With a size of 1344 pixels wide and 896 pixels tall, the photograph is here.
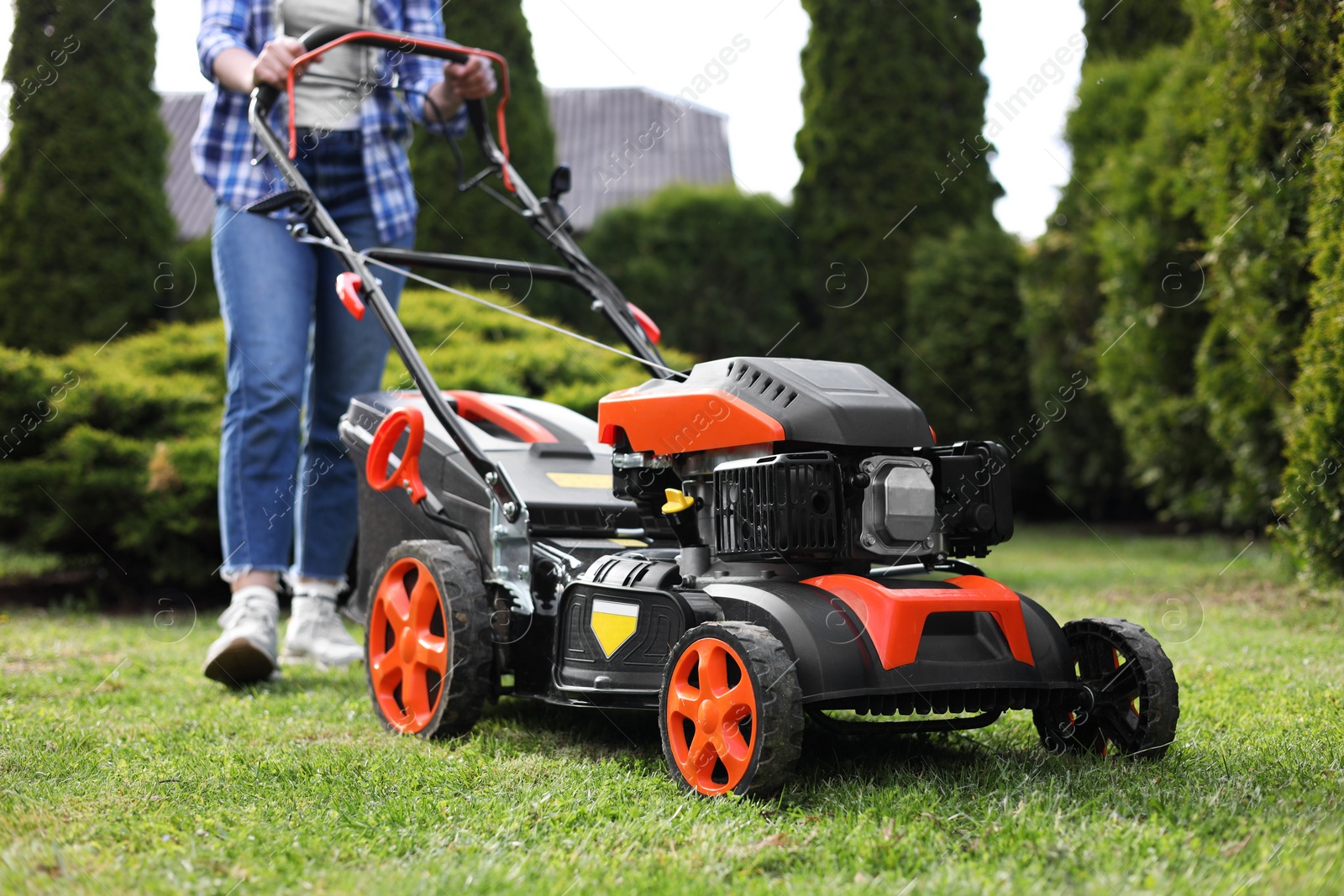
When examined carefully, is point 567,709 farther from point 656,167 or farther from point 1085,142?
point 656,167

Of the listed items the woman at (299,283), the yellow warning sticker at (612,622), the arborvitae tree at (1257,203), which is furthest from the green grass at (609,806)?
the arborvitae tree at (1257,203)

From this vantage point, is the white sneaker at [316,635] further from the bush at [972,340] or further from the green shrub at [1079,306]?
the bush at [972,340]

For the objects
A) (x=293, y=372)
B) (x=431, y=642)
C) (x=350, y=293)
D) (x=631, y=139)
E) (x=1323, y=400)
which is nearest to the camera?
(x=431, y=642)

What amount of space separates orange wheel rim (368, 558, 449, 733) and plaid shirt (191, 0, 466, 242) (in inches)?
46.4

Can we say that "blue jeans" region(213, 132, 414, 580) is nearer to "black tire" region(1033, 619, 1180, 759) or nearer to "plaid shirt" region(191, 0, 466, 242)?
"plaid shirt" region(191, 0, 466, 242)

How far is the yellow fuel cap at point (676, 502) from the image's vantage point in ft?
7.26

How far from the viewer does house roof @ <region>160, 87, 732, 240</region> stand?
1531 cm

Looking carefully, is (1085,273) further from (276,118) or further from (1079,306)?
(276,118)

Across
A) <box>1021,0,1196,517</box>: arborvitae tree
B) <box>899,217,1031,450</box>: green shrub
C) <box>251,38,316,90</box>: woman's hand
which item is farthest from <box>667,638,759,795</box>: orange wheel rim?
<box>899,217,1031,450</box>: green shrub

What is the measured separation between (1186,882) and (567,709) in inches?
66.0

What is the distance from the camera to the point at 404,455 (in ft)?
8.78

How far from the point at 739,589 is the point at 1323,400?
266cm

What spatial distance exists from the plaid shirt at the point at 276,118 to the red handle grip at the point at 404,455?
0.98 meters

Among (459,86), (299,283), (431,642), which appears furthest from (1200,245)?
(431,642)
